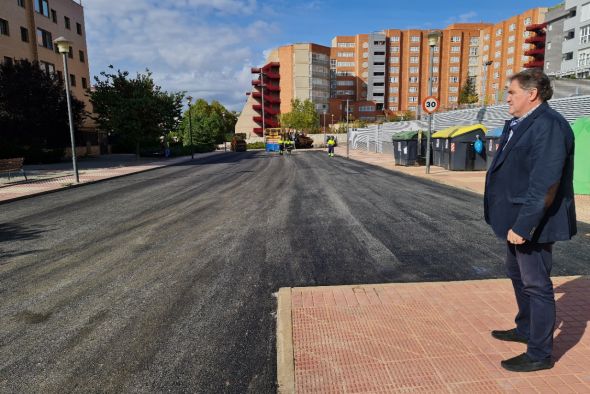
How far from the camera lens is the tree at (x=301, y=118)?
77.9 m

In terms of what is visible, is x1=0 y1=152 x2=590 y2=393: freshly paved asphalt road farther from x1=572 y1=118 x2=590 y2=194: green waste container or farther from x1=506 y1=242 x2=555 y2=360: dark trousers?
x1=572 y1=118 x2=590 y2=194: green waste container

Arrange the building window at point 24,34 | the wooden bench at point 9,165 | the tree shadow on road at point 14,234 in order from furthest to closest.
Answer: the building window at point 24,34 < the wooden bench at point 9,165 < the tree shadow on road at point 14,234

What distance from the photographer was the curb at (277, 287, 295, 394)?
8.70 feet

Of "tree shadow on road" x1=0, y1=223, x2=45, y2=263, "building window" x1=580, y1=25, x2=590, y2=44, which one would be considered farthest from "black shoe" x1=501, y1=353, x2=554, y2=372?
"building window" x1=580, y1=25, x2=590, y2=44

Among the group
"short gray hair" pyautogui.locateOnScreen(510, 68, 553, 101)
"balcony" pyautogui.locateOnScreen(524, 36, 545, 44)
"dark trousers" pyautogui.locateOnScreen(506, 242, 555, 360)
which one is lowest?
"dark trousers" pyautogui.locateOnScreen(506, 242, 555, 360)

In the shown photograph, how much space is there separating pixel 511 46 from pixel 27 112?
9091 cm

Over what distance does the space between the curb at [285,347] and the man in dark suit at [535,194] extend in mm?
1514

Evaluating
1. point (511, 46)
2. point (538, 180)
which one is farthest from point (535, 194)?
point (511, 46)

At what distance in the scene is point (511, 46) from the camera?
276 ft

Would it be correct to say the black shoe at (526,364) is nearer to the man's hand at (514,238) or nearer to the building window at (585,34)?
the man's hand at (514,238)

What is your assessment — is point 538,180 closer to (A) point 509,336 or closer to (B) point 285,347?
(A) point 509,336

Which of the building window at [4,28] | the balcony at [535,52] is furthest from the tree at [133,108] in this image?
the balcony at [535,52]

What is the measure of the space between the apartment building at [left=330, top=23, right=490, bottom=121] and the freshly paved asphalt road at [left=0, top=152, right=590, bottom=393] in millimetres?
88970

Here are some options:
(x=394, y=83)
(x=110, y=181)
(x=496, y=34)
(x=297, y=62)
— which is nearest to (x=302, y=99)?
(x=297, y=62)
